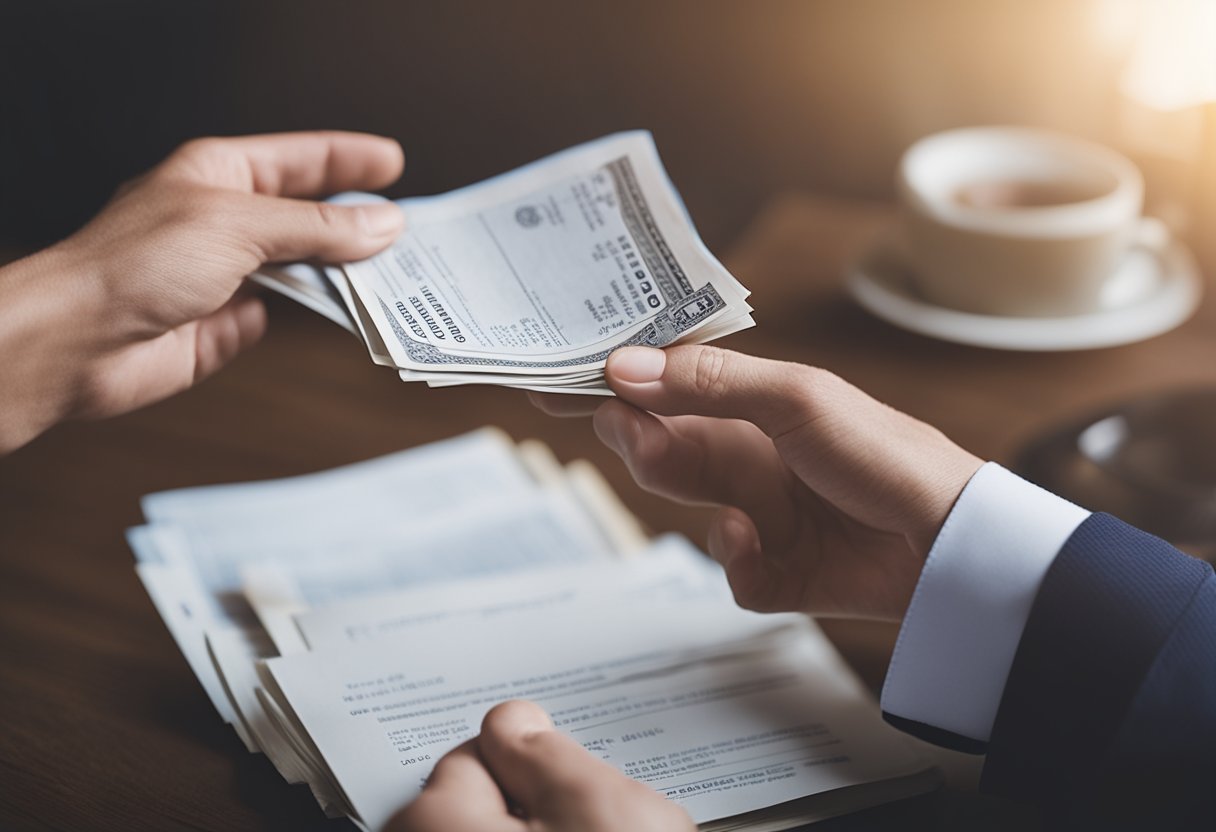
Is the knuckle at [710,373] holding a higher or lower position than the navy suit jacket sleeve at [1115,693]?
higher

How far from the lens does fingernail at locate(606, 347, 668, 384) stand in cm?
62

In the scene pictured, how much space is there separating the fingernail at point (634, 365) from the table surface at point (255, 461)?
0.78 feet

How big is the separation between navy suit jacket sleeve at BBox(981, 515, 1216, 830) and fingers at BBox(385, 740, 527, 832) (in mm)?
260

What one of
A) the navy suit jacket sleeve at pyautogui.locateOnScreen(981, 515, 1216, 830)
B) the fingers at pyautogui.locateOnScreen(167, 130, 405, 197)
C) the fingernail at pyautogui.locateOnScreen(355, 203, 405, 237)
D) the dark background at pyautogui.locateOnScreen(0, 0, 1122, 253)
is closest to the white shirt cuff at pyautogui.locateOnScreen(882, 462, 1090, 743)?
the navy suit jacket sleeve at pyautogui.locateOnScreen(981, 515, 1216, 830)

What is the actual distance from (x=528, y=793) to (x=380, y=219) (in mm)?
387

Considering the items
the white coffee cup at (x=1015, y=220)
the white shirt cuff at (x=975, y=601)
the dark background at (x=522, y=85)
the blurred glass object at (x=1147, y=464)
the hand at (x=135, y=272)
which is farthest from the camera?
the dark background at (x=522, y=85)

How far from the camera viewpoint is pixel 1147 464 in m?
0.88

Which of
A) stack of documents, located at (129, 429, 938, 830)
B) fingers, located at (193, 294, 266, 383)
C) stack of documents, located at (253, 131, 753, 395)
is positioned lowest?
stack of documents, located at (129, 429, 938, 830)

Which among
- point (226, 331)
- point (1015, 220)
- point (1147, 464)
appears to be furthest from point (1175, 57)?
point (226, 331)

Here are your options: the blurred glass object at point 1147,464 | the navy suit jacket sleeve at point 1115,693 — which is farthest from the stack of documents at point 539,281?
the blurred glass object at point 1147,464

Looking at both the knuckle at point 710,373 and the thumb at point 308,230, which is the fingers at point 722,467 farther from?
the thumb at point 308,230

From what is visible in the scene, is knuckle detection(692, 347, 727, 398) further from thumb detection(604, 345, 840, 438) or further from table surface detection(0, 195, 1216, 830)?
table surface detection(0, 195, 1216, 830)

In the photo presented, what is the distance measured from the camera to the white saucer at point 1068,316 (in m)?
1.04

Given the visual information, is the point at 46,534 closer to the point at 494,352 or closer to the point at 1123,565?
the point at 494,352
